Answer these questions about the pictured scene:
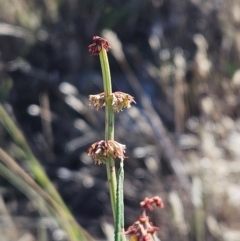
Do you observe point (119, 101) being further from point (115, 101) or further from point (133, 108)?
point (133, 108)

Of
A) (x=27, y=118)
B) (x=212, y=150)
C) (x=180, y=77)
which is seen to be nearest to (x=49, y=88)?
(x=27, y=118)

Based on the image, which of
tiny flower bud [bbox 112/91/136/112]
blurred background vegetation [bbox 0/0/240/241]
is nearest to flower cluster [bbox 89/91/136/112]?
tiny flower bud [bbox 112/91/136/112]

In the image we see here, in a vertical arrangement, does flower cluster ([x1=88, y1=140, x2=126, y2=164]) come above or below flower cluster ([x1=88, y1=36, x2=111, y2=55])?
below

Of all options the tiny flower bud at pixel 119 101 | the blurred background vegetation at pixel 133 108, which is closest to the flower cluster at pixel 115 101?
the tiny flower bud at pixel 119 101

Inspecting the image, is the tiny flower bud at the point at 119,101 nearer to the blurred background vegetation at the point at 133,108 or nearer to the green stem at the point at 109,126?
the green stem at the point at 109,126

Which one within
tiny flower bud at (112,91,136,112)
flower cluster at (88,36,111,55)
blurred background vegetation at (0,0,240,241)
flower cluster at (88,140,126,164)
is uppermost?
blurred background vegetation at (0,0,240,241)

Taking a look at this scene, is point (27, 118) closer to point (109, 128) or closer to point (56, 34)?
point (56, 34)

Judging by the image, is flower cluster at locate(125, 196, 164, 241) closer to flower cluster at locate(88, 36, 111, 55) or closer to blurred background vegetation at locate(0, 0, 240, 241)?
flower cluster at locate(88, 36, 111, 55)

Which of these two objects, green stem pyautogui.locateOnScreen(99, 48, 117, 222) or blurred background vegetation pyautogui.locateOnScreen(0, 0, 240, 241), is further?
blurred background vegetation pyautogui.locateOnScreen(0, 0, 240, 241)
